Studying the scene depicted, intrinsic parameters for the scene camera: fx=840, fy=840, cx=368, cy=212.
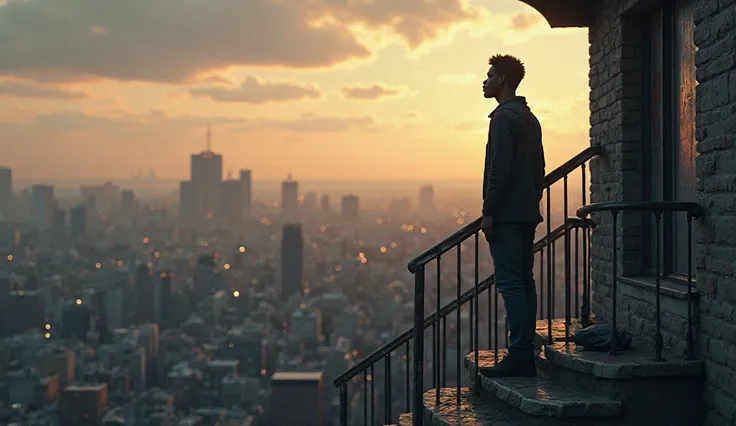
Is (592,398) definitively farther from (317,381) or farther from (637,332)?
(317,381)

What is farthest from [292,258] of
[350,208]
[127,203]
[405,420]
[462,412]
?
[462,412]

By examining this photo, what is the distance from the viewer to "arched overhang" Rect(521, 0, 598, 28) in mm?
7285

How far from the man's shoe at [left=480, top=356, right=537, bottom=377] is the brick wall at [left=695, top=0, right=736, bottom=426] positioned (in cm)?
108

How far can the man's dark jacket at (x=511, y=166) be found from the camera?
204 inches

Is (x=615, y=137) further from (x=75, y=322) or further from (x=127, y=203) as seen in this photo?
(x=127, y=203)

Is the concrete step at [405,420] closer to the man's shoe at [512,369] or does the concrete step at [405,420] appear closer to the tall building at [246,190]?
the man's shoe at [512,369]

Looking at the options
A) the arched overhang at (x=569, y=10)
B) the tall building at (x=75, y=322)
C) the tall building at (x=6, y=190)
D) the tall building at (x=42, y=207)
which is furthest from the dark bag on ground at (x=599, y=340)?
the tall building at (x=42, y=207)

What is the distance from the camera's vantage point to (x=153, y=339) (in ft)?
242

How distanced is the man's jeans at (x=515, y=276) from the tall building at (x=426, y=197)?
368ft

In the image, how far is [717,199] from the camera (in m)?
4.83

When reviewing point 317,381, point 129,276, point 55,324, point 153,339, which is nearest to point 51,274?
point 129,276

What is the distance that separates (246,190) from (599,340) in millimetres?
162287

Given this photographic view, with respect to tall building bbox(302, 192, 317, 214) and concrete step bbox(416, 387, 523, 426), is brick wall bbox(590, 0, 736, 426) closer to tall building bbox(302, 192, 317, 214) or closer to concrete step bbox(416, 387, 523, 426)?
concrete step bbox(416, 387, 523, 426)

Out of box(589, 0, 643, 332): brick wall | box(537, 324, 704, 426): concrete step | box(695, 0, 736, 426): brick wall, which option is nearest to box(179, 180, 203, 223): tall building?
box(589, 0, 643, 332): brick wall
